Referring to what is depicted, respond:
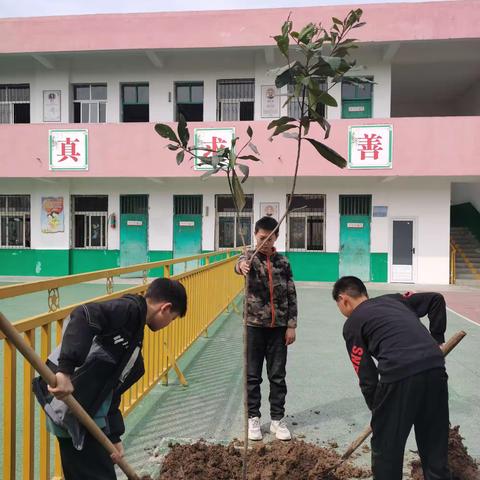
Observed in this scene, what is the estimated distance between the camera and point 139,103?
558 inches

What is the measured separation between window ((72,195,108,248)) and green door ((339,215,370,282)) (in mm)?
7643

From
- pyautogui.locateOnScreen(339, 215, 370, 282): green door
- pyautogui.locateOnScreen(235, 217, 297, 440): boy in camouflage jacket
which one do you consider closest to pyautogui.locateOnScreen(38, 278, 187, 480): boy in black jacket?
pyautogui.locateOnScreen(235, 217, 297, 440): boy in camouflage jacket

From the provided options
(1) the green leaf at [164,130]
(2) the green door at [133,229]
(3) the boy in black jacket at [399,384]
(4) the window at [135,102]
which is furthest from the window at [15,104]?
(3) the boy in black jacket at [399,384]

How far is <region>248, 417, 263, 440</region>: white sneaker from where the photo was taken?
3.16m

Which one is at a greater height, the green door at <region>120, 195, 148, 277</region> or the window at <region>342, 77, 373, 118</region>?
the window at <region>342, 77, 373, 118</region>

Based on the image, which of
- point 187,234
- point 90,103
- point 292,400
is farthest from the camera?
point 90,103

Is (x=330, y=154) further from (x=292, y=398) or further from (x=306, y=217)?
(x=306, y=217)

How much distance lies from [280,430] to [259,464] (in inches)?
22.7

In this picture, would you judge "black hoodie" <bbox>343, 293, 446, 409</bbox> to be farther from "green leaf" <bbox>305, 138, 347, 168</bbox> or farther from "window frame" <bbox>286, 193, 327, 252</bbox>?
"window frame" <bbox>286, 193, 327, 252</bbox>

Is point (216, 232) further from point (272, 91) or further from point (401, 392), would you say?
point (401, 392)

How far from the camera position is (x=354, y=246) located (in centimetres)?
1305

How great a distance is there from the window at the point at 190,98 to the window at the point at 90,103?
8.06 ft

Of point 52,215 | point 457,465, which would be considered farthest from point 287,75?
point 52,215

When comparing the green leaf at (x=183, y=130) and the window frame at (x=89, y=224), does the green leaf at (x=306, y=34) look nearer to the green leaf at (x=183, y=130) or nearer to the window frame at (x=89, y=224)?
the green leaf at (x=183, y=130)
